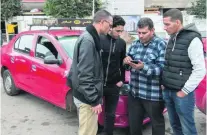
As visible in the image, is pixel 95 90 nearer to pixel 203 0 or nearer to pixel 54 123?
pixel 54 123

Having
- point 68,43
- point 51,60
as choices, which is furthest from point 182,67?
point 68,43

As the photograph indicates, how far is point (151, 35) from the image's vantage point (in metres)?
3.16

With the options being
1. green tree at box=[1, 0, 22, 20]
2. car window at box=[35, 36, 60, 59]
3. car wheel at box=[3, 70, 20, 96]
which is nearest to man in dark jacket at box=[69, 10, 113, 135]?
car window at box=[35, 36, 60, 59]

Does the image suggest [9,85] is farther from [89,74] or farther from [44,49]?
[89,74]

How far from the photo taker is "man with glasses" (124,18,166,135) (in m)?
3.12

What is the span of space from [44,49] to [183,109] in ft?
9.23

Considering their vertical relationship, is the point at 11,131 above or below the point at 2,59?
below

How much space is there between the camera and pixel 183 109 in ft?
9.89

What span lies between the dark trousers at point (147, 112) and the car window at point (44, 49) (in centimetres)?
179

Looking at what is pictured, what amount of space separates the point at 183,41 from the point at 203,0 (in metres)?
21.6

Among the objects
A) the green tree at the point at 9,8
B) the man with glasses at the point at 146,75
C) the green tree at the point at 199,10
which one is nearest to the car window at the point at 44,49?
the man with glasses at the point at 146,75

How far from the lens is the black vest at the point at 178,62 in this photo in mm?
2893

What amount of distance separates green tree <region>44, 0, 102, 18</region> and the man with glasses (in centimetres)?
1695

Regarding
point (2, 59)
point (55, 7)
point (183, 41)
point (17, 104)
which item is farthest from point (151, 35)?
point (55, 7)
